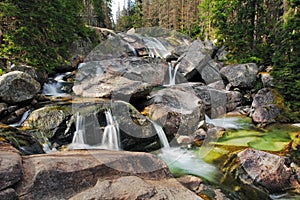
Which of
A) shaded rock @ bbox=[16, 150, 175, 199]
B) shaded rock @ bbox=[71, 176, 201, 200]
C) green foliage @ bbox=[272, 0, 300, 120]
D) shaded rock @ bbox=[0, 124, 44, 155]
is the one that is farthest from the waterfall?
green foliage @ bbox=[272, 0, 300, 120]

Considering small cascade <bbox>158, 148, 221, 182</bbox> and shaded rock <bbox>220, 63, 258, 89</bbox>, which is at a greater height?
shaded rock <bbox>220, 63, 258, 89</bbox>

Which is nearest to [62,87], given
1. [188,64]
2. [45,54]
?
[45,54]

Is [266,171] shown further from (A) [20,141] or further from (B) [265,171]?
(A) [20,141]

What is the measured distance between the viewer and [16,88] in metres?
7.88

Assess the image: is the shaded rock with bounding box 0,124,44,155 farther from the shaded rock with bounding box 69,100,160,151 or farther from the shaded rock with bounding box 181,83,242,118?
the shaded rock with bounding box 181,83,242,118

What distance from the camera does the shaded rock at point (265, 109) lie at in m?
10.2

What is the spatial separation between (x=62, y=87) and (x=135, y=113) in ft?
19.5

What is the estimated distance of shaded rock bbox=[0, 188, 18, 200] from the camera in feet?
10.5

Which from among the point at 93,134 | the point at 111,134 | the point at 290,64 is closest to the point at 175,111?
the point at 111,134

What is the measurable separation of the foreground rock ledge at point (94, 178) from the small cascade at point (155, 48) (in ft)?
57.0

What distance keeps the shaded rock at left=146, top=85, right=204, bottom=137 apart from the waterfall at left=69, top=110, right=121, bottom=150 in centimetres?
Answer: 171

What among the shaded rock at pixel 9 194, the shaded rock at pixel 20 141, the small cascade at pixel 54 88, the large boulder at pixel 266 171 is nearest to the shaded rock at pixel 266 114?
the large boulder at pixel 266 171

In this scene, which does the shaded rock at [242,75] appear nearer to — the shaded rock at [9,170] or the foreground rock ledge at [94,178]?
the foreground rock ledge at [94,178]

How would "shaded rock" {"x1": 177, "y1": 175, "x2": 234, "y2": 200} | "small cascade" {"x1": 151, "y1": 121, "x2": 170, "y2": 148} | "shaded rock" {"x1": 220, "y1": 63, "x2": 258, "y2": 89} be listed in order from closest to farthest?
1. "shaded rock" {"x1": 177, "y1": 175, "x2": 234, "y2": 200}
2. "small cascade" {"x1": 151, "y1": 121, "x2": 170, "y2": 148}
3. "shaded rock" {"x1": 220, "y1": 63, "x2": 258, "y2": 89}
